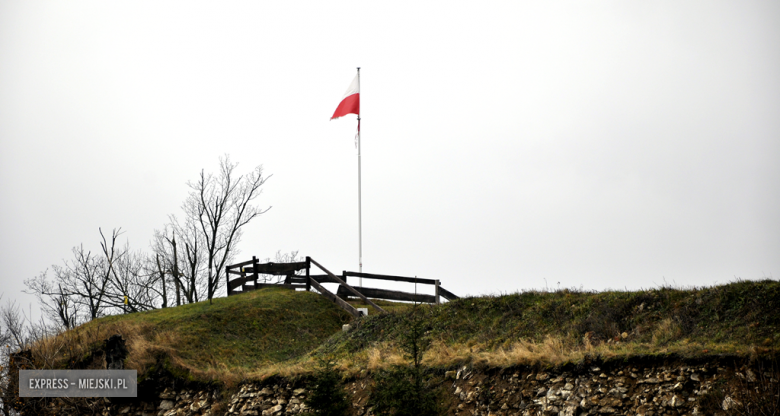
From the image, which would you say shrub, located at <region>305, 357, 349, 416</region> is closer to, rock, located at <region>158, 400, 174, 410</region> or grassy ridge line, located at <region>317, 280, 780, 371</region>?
grassy ridge line, located at <region>317, 280, 780, 371</region>

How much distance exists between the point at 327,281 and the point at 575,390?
1440cm

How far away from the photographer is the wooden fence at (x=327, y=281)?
62.2 feet

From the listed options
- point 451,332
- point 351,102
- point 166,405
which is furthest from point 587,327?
point 351,102

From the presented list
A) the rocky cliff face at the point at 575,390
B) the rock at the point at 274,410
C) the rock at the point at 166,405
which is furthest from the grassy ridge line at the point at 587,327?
the rock at the point at 166,405

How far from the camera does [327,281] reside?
Result: 22.8m

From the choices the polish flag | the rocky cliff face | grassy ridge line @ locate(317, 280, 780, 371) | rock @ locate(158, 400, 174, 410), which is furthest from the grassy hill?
the polish flag

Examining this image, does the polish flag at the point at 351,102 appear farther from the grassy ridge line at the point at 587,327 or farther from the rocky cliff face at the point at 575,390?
the rocky cliff face at the point at 575,390

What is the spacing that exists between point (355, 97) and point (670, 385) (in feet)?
66.3

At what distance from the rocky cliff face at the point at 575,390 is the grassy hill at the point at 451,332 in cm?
28

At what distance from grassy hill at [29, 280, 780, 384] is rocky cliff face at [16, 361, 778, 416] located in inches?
10.9

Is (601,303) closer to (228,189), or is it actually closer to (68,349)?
(68,349)

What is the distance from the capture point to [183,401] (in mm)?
14953

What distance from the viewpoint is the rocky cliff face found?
8328 millimetres

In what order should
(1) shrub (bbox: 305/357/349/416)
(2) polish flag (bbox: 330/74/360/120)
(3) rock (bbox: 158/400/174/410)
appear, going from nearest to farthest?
(1) shrub (bbox: 305/357/349/416), (3) rock (bbox: 158/400/174/410), (2) polish flag (bbox: 330/74/360/120)
